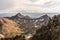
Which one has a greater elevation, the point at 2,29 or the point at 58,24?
the point at 58,24

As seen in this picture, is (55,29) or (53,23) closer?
(55,29)

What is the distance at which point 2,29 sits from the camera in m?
198

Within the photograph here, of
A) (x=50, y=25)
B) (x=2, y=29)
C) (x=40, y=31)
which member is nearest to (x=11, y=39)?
(x=40, y=31)

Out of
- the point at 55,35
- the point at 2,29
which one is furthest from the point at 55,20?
the point at 2,29

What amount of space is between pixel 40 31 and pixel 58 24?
1346 cm

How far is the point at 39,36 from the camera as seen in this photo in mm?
111812

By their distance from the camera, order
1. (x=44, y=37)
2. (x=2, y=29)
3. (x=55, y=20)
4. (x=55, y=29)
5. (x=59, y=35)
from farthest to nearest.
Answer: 1. (x=2, y=29)
2. (x=55, y=20)
3. (x=44, y=37)
4. (x=55, y=29)
5. (x=59, y=35)

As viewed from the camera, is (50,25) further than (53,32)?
Yes

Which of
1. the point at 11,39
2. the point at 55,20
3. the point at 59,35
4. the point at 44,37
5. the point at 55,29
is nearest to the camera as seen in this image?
the point at 59,35

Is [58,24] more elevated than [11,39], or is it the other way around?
[58,24]

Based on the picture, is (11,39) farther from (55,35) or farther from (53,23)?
(55,35)

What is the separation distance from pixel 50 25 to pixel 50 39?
501 inches

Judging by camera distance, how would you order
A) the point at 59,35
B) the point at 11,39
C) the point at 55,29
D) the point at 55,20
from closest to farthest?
the point at 59,35 < the point at 55,29 < the point at 55,20 < the point at 11,39

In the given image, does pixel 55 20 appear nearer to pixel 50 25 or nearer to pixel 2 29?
pixel 50 25
